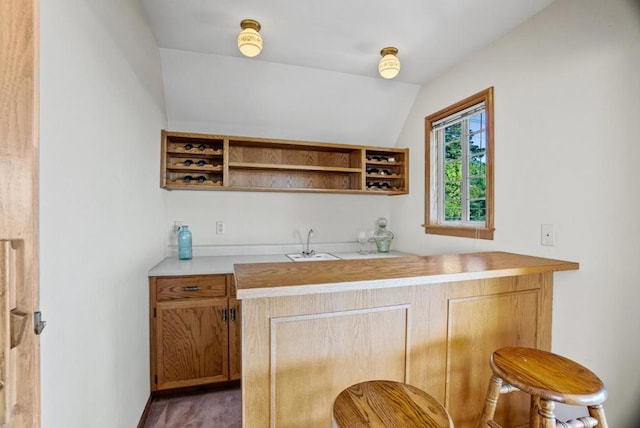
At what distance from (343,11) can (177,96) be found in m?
1.53

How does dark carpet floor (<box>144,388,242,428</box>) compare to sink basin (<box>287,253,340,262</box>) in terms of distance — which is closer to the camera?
dark carpet floor (<box>144,388,242,428</box>)

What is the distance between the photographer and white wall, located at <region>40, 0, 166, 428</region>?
2.85 feet

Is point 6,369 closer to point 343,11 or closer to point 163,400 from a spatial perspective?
point 163,400

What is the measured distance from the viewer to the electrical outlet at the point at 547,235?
1.66 meters

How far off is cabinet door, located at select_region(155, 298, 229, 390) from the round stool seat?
5.79 ft

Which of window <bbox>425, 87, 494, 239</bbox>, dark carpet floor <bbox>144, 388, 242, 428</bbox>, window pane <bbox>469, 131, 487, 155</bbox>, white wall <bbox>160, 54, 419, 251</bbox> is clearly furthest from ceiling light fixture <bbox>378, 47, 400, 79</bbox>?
dark carpet floor <bbox>144, 388, 242, 428</bbox>

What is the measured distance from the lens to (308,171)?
9.83 feet

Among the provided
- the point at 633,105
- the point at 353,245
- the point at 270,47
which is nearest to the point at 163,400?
the point at 353,245

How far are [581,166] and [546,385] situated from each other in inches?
45.1

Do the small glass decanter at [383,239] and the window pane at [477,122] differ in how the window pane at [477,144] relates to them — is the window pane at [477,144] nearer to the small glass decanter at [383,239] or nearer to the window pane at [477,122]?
the window pane at [477,122]

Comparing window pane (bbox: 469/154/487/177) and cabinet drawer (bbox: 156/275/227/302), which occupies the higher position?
window pane (bbox: 469/154/487/177)

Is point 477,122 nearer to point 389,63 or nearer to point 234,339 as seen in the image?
point 389,63

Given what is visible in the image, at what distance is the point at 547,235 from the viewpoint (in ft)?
5.55

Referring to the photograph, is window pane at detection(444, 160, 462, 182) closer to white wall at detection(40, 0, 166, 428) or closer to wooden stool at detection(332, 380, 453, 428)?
wooden stool at detection(332, 380, 453, 428)
